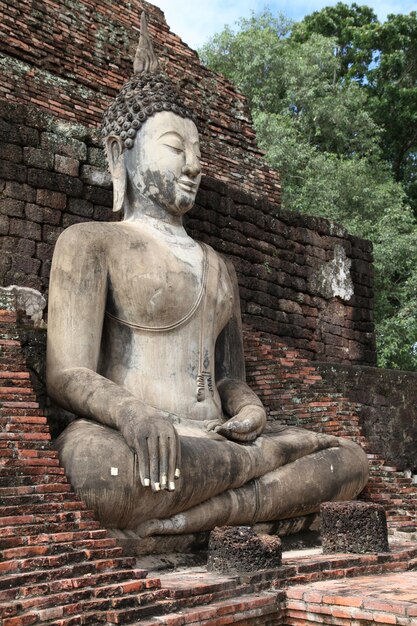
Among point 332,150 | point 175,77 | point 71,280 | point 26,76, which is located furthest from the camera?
point 332,150

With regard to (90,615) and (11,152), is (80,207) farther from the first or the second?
(90,615)

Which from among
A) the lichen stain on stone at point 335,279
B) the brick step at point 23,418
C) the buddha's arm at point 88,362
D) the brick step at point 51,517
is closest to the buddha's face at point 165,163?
the buddha's arm at point 88,362

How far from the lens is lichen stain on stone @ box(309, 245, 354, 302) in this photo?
852 centimetres

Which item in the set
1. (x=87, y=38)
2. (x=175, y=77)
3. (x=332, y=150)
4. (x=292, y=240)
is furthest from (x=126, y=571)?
(x=332, y=150)

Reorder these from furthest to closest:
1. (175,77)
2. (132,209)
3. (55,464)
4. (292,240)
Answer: (175,77), (292,240), (132,209), (55,464)

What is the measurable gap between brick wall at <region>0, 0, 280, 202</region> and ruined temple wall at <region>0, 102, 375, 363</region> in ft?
9.84

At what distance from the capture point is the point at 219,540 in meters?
3.80

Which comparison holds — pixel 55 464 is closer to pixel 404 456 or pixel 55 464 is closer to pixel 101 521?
pixel 101 521

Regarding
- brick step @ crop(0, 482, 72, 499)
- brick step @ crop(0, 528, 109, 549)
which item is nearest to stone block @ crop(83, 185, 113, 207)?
brick step @ crop(0, 482, 72, 499)

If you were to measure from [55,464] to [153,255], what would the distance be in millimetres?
1501

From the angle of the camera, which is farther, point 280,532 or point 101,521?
point 280,532

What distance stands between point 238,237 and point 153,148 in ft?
9.08

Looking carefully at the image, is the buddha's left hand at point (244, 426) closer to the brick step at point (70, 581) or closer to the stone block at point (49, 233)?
the brick step at point (70, 581)

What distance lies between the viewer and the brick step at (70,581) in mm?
2930
